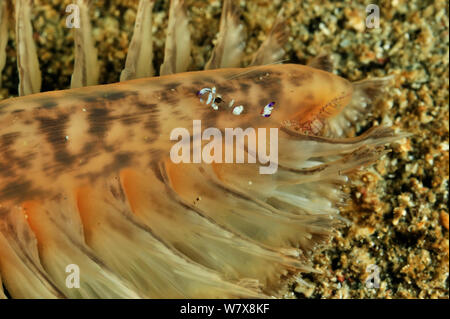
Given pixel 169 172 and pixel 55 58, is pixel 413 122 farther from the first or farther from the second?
pixel 55 58

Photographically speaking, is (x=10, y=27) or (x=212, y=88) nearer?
(x=212, y=88)

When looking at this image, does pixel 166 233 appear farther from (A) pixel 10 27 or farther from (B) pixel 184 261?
(A) pixel 10 27

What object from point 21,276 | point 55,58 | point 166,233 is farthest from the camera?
point 55,58

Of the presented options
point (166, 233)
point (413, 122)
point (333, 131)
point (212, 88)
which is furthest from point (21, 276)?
point (413, 122)

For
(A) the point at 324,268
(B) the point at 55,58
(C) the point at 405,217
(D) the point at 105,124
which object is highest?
(B) the point at 55,58

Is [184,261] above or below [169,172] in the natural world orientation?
below

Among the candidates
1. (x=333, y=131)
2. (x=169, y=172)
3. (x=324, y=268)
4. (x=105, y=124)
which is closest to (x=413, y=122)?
(x=333, y=131)

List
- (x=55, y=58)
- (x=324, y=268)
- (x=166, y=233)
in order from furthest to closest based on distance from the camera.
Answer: (x=55, y=58) → (x=324, y=268) → (x=166, y=233)
